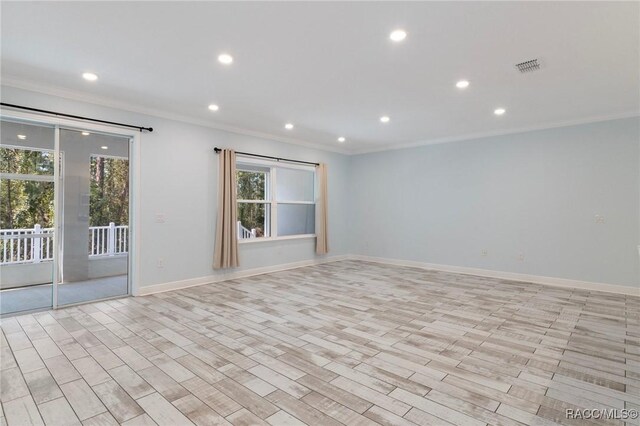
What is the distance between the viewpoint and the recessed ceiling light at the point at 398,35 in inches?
104

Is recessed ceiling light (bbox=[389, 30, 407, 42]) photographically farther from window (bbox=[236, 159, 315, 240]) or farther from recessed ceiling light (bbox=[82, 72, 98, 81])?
window (bbox=[236, 159, 315, 240])

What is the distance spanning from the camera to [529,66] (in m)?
3.25

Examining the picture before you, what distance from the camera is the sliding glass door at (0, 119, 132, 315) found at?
13.1ft

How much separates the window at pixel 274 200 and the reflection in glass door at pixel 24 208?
272 cm

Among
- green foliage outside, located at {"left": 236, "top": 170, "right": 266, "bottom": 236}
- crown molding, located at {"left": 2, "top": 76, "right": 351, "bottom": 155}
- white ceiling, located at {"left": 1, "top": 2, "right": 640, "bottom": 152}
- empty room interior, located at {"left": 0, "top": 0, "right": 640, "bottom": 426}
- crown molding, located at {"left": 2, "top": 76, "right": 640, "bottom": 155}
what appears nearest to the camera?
empty room interior, located at {"left": 0, "top": 0, "right": 640, "bottom": 426}

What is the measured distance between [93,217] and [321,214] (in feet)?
13.8

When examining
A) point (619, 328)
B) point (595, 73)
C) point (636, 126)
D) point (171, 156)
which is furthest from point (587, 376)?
A: point (171, 156)

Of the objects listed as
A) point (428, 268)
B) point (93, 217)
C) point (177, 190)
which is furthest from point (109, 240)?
point (428, 268)

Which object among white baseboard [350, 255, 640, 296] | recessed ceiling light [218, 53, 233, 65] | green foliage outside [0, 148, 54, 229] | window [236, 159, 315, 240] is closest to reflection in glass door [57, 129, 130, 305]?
green foliage outside [0, 148, 54, 229]

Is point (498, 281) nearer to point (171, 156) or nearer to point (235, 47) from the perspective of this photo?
point (235, 47)

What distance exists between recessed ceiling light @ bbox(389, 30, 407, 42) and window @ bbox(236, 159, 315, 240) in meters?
3.84

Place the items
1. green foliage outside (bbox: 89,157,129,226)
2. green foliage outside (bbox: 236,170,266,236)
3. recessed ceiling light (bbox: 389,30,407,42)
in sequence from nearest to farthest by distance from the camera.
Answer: recessed ceiling light (bbox: 389,30,407,42) → green foliage outside (bbox: 89,157,129,226) → green foliage outside (bbox: 236,170,266,236)

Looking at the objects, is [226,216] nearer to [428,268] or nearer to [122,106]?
[122,106]

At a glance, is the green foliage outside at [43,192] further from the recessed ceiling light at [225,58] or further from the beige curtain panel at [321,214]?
the beige curtain panel at [321,214]
